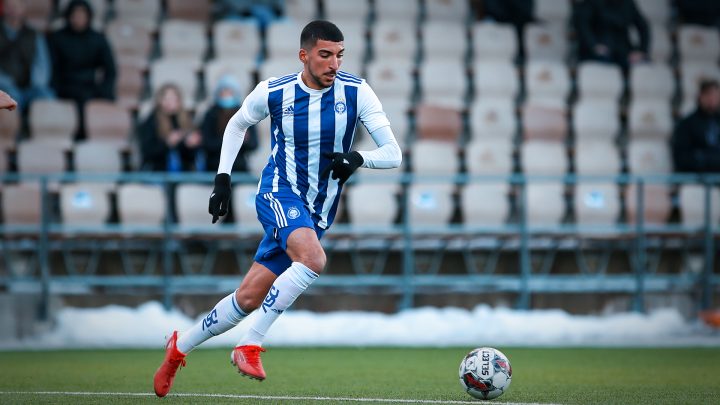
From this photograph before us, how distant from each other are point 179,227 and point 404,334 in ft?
7.94

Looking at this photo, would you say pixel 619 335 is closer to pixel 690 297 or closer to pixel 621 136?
pixel 690 297

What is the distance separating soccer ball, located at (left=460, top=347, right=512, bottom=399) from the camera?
6500 millimetres

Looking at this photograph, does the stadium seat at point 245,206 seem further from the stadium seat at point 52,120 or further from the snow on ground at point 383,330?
the stadium seat at point 52,120

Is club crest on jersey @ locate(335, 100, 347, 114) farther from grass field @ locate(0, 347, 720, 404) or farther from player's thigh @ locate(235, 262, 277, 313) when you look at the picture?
grass field @ locate(0, 347, 720, 404)

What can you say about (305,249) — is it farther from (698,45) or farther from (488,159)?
(698,45)

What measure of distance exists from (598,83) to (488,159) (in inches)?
93.4

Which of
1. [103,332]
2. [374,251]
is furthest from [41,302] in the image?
[374,251]

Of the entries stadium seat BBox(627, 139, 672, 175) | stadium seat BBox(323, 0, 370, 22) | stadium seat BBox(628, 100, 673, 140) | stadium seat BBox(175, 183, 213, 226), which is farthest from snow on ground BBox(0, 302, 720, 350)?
stadium seat BBox(323, 0, 370, 22)

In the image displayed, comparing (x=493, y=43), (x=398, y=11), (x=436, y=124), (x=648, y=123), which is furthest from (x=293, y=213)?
(x=398, y=11)

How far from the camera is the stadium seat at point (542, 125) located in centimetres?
1404

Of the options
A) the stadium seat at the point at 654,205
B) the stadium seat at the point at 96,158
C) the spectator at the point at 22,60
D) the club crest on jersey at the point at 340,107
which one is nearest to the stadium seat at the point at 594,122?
the stadium seat at the point at 654,205

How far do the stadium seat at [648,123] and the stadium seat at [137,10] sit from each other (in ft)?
19.9

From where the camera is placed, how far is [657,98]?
15.0 m

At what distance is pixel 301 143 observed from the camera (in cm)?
Answer: 690
